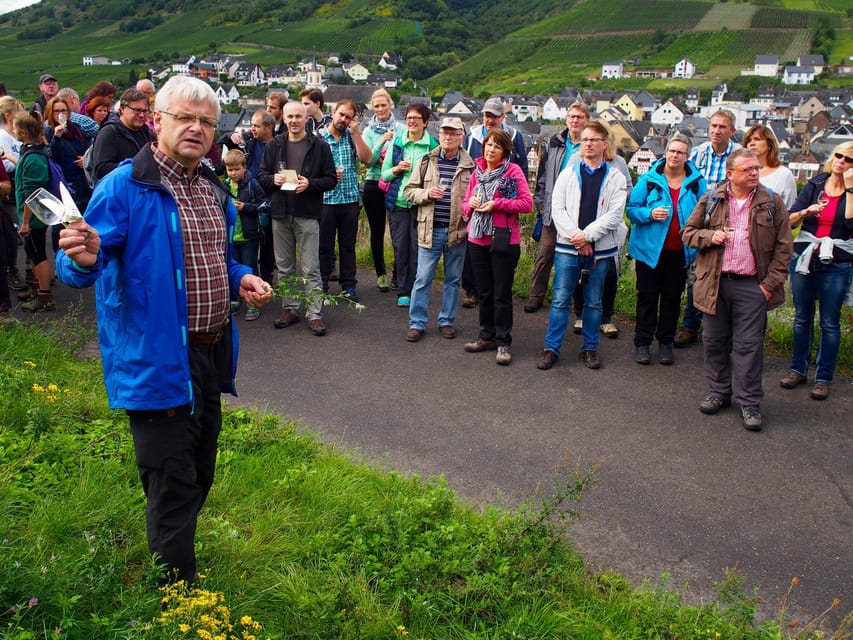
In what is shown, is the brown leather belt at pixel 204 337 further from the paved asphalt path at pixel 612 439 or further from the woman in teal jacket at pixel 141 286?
the paved asphalt path at pixel 612 439

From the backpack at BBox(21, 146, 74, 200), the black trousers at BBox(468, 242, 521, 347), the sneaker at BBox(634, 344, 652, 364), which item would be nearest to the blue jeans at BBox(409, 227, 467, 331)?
the black trousers at BBox(468, 242, 521, 347)

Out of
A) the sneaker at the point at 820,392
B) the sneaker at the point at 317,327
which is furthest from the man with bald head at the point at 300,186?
the sneaker at the point at 820,392

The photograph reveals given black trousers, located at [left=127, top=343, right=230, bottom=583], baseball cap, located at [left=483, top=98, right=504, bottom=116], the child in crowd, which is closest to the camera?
black trousers, located at [left=127, top=343, right=230, bottom=583]

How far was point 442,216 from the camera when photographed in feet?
26.4

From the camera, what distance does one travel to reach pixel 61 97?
955cm

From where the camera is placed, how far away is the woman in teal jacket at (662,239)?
7.39 meters

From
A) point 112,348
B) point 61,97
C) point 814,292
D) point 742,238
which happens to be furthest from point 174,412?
point 61,97

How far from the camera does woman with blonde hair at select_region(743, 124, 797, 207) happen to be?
7.36 metres

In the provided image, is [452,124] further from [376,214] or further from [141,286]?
[141,286]

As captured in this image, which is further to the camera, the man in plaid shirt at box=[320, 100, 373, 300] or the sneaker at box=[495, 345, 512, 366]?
the man in plaid shirt at box=[320, 100, 373, 300]

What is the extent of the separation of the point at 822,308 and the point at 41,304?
7950mm

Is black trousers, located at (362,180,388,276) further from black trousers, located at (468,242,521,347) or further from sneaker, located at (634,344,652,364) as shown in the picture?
sneaker, located at (634,344,652,364)

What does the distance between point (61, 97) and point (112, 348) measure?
24.9 feet

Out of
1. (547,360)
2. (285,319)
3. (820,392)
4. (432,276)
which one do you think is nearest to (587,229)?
(547,360)
